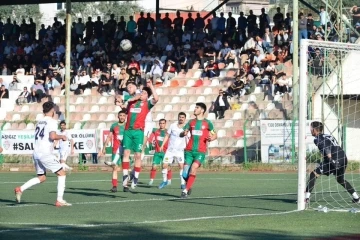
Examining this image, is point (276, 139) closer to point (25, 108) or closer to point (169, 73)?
point (169, 73)

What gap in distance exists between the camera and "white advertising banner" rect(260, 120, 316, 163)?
34406 mm

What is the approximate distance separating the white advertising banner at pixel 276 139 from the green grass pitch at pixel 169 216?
1029 centimetres

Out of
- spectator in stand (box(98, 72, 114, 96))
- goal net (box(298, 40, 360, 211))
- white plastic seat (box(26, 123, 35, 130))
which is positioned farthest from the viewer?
spectator in stand (box(98, 72, 114, 96))

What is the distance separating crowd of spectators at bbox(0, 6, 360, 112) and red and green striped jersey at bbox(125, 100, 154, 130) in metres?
16.6

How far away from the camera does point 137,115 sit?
21.3 m

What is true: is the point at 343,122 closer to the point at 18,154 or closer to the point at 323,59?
the point at 323,59

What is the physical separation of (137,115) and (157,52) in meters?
21.3

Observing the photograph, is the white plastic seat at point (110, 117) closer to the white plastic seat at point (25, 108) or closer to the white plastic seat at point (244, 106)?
the white plastic seat at point (25, 108)

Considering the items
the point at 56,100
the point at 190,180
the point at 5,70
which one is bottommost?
the point at 190,180

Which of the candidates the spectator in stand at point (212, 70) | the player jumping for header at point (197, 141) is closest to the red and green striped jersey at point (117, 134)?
the player jumping for header at point (197, 141)

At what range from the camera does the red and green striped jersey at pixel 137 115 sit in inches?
838

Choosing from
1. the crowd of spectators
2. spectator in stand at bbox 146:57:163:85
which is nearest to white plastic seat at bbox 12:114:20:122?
the crowd of spectators

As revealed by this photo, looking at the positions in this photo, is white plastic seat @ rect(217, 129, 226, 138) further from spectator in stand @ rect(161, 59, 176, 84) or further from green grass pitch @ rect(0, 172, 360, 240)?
green grass pitch @ rect(0, 172, 360, 240)

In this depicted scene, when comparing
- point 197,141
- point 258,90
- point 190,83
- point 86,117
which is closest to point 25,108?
point 86,117
